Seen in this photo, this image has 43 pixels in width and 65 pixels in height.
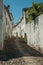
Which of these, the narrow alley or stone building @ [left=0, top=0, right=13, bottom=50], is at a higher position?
stone building @ [left=0, top=0, right=13, bottom=50]

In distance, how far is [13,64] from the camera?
39.7 feet

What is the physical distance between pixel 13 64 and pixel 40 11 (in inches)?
567

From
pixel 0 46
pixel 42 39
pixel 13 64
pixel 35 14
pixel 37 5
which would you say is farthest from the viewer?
pixel 37 5

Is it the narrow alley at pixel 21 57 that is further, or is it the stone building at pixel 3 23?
the stone building at pixel 3 23

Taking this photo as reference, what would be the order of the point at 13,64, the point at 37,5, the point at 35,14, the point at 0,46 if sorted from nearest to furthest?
the point at 13,64, the point at 0,46, the point at 35,14, the point at 37,5

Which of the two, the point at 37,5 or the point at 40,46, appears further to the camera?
the point at 37,5

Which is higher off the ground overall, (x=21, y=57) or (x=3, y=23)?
(x=3, y=23)

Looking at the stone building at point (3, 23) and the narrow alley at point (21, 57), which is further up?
the stone building at point (3, 23)

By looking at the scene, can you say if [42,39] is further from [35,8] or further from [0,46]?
[35,8]

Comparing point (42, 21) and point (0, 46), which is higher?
point (42, 21)

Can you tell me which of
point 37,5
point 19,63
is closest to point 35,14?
point 37,5

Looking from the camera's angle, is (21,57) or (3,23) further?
(3,23)


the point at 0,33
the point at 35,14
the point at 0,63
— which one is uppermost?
the point at 35,14

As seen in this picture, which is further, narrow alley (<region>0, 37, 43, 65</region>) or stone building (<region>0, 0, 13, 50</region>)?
stone building (<region>0, 0, 13, 50</region>)
